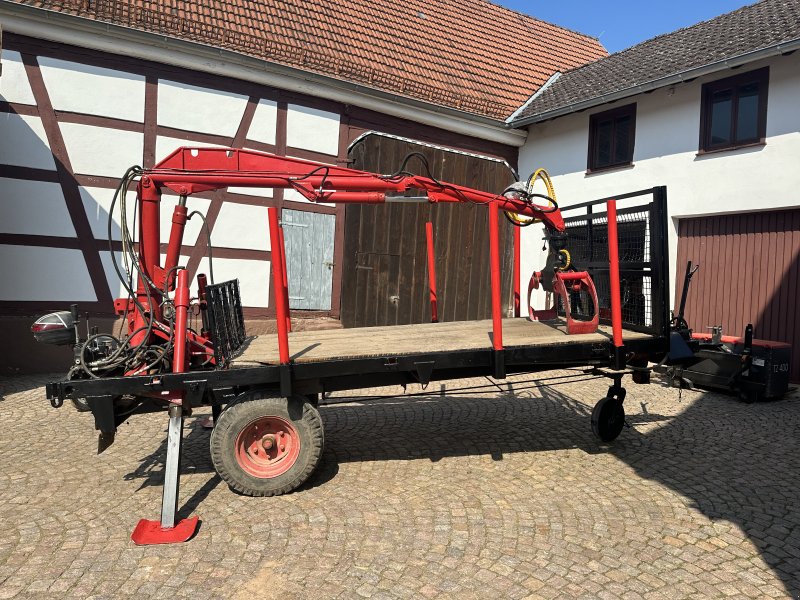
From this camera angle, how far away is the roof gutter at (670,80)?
22.7 ft

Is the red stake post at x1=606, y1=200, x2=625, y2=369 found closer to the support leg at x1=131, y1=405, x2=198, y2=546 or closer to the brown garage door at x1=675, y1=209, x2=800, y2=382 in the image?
the support leg at x1=131, y1=405, x2=198, y2=546

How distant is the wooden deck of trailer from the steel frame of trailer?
52 millimetres

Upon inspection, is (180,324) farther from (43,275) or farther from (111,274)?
(43,275)

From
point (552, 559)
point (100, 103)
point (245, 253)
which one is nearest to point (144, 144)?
point (100, 103)

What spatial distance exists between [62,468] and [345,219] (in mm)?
5512

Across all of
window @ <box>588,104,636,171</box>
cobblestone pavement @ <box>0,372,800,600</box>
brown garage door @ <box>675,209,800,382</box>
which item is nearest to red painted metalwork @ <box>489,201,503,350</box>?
cobblestone pavement @ <box>0,372,800,600</box>

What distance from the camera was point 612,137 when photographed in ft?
30.6

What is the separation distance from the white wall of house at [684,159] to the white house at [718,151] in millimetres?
15

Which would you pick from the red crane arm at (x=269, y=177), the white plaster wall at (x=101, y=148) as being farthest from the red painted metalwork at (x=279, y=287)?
the white plaster wall at (x=101, y=148)

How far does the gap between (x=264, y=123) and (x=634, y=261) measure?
5660 millimetres

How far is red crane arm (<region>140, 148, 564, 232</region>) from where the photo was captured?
3.94 meters

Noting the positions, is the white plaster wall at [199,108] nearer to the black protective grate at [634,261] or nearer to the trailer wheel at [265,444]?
the black protective grate at [634,261]

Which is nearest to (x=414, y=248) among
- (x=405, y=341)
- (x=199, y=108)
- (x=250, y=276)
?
(x=250, y=276)

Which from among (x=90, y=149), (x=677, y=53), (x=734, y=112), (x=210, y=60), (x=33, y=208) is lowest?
(x=33, y=208)
